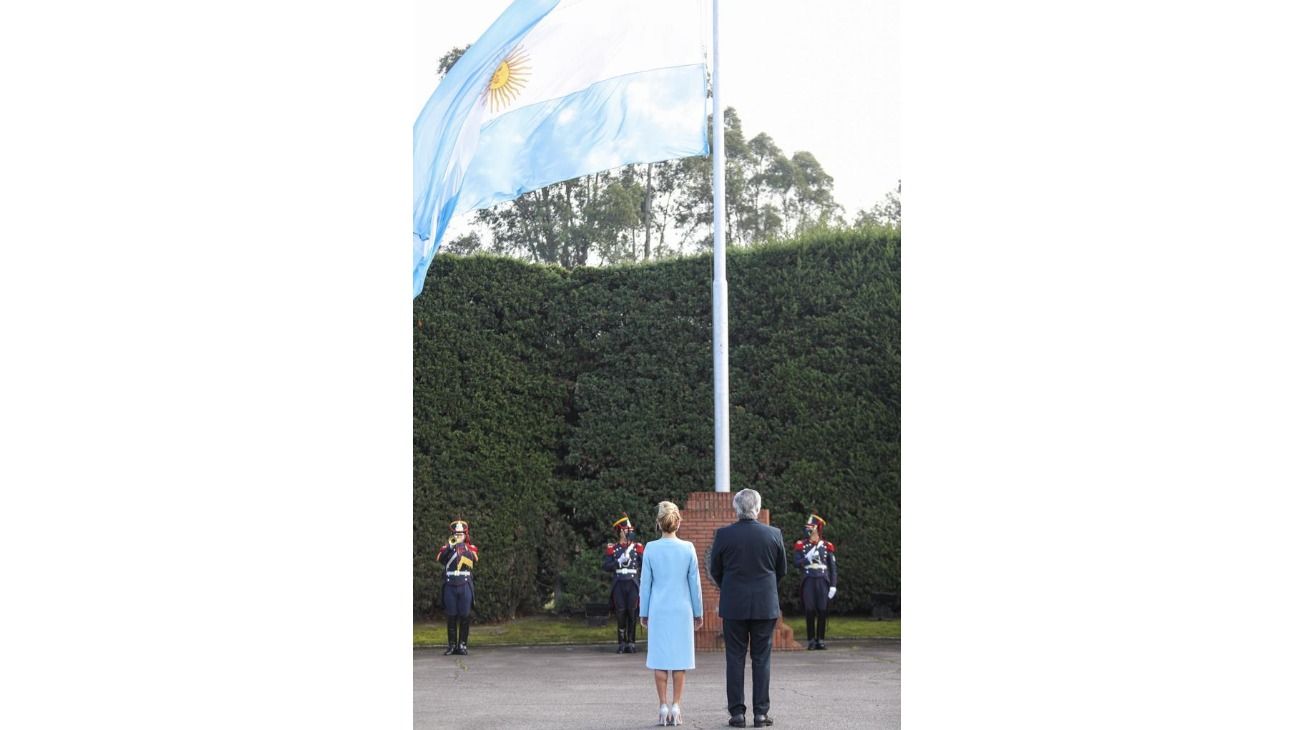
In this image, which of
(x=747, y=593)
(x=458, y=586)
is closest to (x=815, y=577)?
(x=458, y=586)

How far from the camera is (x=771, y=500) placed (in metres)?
17.1

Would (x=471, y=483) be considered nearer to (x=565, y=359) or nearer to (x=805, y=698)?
(x=565, y=359)

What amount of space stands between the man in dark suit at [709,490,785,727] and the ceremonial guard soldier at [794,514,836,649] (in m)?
6.56

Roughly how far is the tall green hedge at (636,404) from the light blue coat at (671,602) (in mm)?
8115

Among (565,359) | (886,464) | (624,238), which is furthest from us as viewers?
(624,238)

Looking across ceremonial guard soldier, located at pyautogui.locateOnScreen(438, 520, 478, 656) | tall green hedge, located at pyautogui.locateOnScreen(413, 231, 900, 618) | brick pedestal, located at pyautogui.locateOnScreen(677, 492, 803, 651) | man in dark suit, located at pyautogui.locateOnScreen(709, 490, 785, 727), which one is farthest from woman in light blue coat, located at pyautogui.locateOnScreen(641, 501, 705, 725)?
tall green hedge, located at pyautogui.locateOnScreen(413, 231, 900, 618)

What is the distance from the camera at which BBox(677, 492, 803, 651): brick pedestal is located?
46.6 ft

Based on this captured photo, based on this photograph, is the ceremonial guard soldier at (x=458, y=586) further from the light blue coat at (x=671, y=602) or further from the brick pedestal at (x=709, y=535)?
the light blue coat at (x=671, y=602)

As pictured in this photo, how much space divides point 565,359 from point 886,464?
15.4 ft

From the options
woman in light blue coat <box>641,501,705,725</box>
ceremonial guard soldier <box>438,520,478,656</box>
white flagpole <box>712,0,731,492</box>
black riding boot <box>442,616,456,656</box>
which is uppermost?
white flagpole <box>712,0,731,492</box>

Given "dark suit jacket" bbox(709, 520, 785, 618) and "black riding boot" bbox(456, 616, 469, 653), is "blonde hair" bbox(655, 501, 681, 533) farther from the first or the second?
"black riding boot" bbox(456, 616, 469, 653)

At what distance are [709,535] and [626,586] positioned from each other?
1.45m

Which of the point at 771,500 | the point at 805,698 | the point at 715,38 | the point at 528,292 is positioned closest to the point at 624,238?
the point at 528,292

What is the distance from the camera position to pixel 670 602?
863cm
